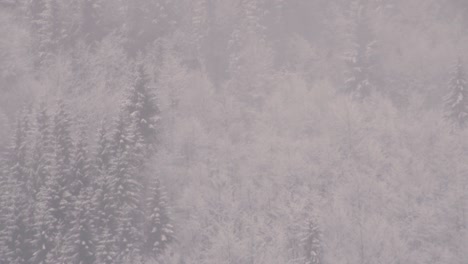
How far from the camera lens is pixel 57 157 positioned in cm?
3531

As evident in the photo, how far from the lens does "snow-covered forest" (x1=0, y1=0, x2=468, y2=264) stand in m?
33.7

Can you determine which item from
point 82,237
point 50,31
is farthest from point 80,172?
point 50,31

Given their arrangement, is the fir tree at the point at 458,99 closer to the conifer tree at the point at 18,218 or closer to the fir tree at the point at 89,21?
the conifer tree at the point at 18,218

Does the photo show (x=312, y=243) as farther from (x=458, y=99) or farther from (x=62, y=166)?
(x=458, y=99)

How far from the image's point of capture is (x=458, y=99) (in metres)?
42.2

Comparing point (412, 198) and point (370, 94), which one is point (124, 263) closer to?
point (412, 198)

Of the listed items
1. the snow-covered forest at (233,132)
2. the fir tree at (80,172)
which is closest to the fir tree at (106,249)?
the snow-covered forest at (233,132)

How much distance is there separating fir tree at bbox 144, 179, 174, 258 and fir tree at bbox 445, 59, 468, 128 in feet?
88.2

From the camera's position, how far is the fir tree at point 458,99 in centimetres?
4175

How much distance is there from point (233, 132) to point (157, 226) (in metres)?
16.7

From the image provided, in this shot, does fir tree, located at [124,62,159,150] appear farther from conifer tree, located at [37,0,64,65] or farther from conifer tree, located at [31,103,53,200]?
conifer tree, located at [37,0,64,65]

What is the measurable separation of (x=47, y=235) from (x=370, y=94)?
3383cm

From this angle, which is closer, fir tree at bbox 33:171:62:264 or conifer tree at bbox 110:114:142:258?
fir tree at bbox 33:171:62:264

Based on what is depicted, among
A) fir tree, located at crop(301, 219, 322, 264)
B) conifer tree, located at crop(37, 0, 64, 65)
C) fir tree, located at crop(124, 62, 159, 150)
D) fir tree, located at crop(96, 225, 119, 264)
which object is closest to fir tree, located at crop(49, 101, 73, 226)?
fir tree, located at crop(96, 225, 119, 264)
